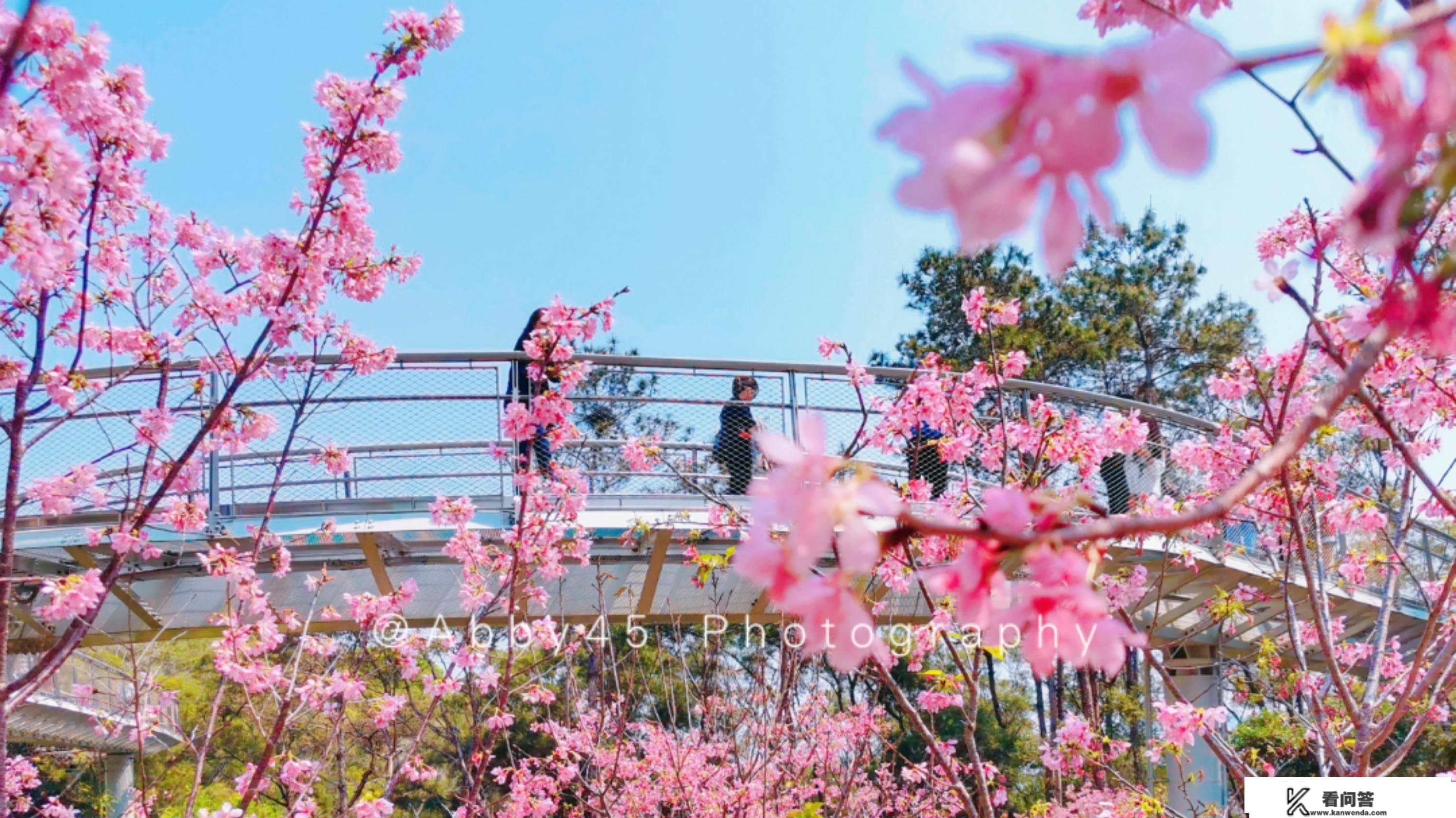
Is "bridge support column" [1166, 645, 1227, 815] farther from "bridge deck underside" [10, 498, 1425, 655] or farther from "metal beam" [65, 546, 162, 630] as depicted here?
"metal beam" [65, 546, 162, 630]

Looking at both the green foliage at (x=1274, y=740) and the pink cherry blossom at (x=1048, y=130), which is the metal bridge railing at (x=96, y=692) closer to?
the pink cherry blossom at (x=1048, y=130)

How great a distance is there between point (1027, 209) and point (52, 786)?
19.9 m

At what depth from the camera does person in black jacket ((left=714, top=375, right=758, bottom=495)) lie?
6.70 metres

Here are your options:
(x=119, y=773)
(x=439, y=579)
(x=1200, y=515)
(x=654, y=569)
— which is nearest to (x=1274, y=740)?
(x=654, y=569)

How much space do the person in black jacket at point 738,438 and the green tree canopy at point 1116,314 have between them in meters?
8.08

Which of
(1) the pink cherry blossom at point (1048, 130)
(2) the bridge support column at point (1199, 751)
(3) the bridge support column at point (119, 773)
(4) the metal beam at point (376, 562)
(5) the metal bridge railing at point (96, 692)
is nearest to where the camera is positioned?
(1) the pink cherry blossom at point (1048, 130)

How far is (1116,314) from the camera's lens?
14.7 m

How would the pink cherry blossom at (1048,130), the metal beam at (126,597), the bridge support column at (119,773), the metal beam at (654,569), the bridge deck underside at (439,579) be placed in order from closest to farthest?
the pink cherry blossom at (1048,130) → the metal beam at (126,597) → the bridge deck underside at (439,579) → the metal beam at (654,569) → the bridge support column at (119,773)

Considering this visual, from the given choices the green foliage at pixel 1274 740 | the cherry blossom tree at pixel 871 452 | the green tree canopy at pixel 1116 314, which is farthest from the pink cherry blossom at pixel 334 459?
the green tree canopy at pixel 1116 314

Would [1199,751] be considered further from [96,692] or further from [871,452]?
[96,692]

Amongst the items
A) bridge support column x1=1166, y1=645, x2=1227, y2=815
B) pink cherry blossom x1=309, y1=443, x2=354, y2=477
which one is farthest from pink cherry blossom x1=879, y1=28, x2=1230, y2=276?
bridge support column x1=1166, y1=645, x2=1227, y2=815

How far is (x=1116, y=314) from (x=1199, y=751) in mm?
6558

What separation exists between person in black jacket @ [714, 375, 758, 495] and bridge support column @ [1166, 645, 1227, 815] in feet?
14.5

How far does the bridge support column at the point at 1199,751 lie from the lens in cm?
927
